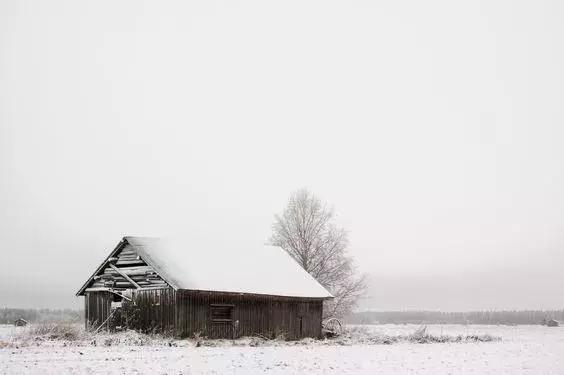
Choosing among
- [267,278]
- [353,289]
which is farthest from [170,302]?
[353,289]

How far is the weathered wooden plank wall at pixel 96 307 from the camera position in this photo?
3697 cm

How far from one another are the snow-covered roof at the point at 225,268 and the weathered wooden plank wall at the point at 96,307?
14.7 ft

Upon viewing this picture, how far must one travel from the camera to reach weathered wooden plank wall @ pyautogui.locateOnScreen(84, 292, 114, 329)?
37.0 meters

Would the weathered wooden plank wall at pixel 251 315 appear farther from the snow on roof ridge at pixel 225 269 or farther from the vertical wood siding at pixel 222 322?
the snow on roof ridge at pixel 225 269

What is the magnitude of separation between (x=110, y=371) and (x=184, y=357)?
5036 mm

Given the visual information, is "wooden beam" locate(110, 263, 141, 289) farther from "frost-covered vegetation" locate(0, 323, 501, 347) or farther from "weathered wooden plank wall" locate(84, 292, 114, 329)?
"frost-covered vegetation" locate(0, 323, 501, 347)

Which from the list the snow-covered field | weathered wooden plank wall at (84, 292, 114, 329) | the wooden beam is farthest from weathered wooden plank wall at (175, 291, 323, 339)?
weathered wooden plank wall at (84, 292, 114, 329)

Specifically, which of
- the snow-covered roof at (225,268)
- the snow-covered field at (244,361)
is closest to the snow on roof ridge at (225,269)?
the snow-covered roof at (225,268)

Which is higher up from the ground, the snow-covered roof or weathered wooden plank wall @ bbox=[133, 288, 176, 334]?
the snow-covered roof

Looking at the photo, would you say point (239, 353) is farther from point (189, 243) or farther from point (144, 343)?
point (189, 243)

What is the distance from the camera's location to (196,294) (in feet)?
110

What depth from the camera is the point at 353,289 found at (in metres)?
49.4

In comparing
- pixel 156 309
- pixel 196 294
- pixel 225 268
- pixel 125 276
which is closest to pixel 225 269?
pixel 225 268

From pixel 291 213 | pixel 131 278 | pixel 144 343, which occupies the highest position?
pixel 291 213
